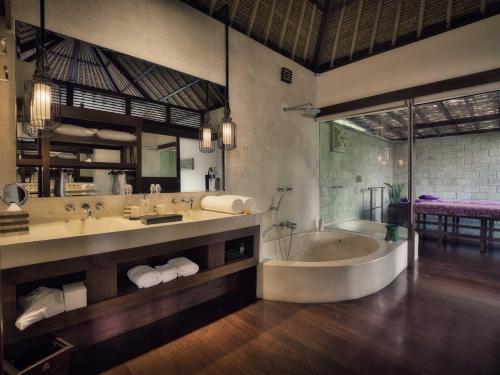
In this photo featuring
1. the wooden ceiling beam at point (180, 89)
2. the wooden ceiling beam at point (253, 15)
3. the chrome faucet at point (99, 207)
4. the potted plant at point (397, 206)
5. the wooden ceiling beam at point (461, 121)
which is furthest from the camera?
the potted plant at point (397, 206)

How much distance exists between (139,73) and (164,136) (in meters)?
0.54

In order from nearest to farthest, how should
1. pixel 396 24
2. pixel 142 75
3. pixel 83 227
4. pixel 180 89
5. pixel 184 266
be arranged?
pixel 83 227
pixel 184 266
pixel 142 75
pixel 180 89
pixel 396 24

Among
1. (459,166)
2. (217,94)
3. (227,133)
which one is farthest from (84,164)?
(459,166)

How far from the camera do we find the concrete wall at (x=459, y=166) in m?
4.96

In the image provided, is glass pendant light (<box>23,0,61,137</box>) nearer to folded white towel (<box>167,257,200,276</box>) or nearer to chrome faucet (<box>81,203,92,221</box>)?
chrome faucet (<box>81,203,92,221</box>)

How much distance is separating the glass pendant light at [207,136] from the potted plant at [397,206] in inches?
139

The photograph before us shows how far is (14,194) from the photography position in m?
1.48

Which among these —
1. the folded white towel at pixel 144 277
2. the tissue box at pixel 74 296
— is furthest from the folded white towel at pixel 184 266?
the tissue box at pixel 74 296

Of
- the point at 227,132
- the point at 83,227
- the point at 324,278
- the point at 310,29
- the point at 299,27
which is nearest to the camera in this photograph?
the point at 83,227

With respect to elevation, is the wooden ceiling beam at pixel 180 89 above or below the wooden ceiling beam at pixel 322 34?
below

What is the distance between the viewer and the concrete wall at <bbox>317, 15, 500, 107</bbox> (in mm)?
2598

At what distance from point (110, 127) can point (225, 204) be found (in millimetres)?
1082

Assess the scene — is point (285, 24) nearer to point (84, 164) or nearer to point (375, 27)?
point (375, 27)

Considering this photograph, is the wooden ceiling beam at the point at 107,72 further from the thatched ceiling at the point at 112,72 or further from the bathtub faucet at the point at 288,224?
the bathtub faucet at the point at 288,224
